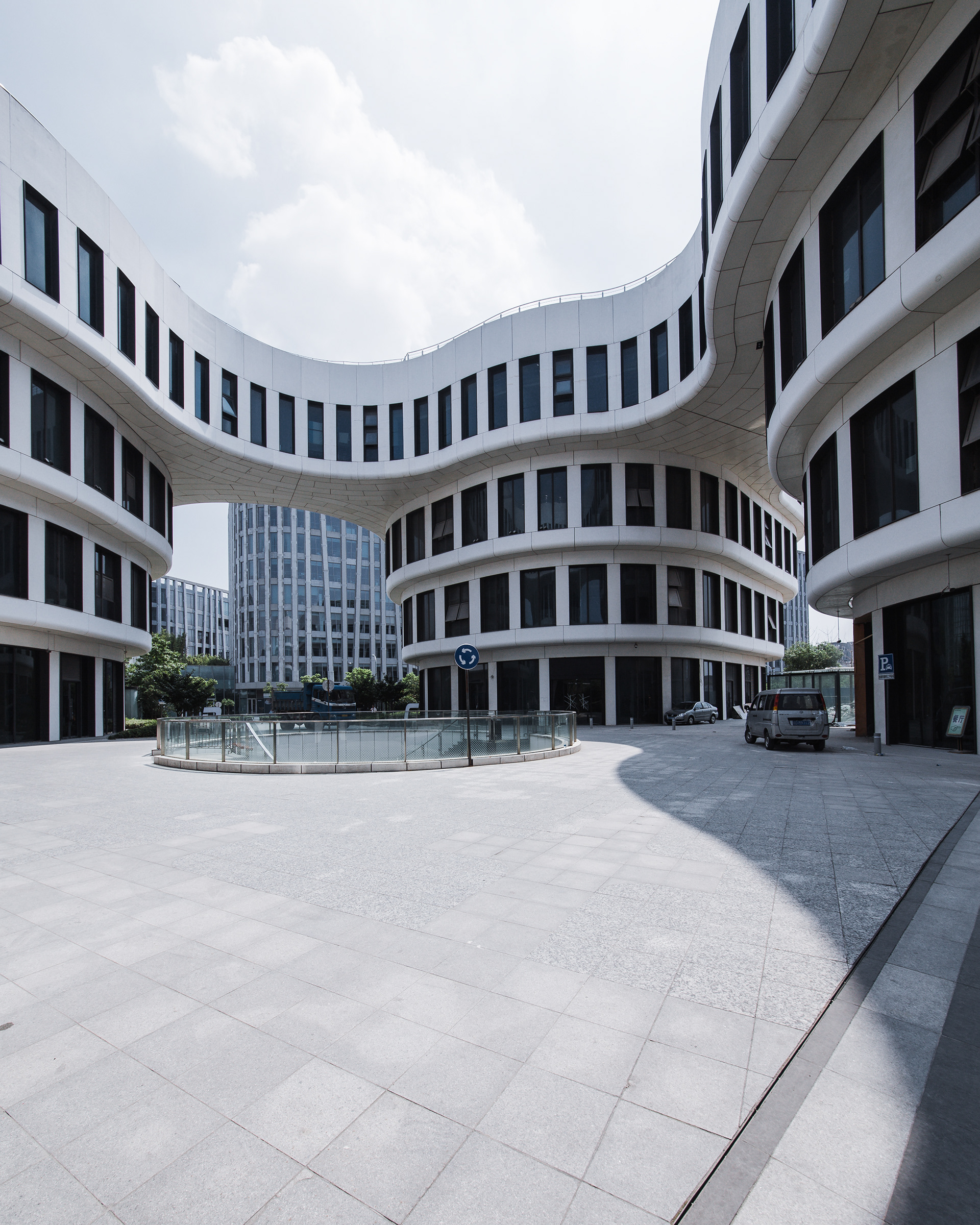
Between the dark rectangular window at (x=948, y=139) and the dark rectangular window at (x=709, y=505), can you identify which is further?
the dark rectangular window at (x=709, y=505)

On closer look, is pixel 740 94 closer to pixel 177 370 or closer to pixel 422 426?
pixel 422 426

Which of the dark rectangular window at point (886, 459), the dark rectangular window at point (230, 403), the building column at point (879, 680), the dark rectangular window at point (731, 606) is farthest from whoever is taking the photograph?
the dark rectangular window at point (731, 606)

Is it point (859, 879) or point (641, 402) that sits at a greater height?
point (641, 402)

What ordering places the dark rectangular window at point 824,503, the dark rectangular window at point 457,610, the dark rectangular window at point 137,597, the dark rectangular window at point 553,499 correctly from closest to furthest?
the dark rectangular window at point 824,503, the dark rectangular window at point 137,597, the dark rectangular window at point 553,499, the dark rectangular window at point 457,610

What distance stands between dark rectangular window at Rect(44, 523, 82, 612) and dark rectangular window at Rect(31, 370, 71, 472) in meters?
2.77

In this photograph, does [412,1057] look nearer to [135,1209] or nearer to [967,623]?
[135,1209]

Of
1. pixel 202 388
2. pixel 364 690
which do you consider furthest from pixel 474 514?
pixel 364 690

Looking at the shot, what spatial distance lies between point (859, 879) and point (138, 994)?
633 centimetres

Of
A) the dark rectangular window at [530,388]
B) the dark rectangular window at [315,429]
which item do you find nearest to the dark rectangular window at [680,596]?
the dark rectangular window at [530,388]

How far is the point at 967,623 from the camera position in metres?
17.6

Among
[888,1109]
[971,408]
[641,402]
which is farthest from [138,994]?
[641,402]

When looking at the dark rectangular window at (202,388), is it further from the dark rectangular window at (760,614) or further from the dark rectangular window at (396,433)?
the dark rectangular window at (760,614)

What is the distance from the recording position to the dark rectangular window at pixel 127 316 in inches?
1043

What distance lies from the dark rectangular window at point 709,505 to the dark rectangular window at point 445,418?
1485cm
